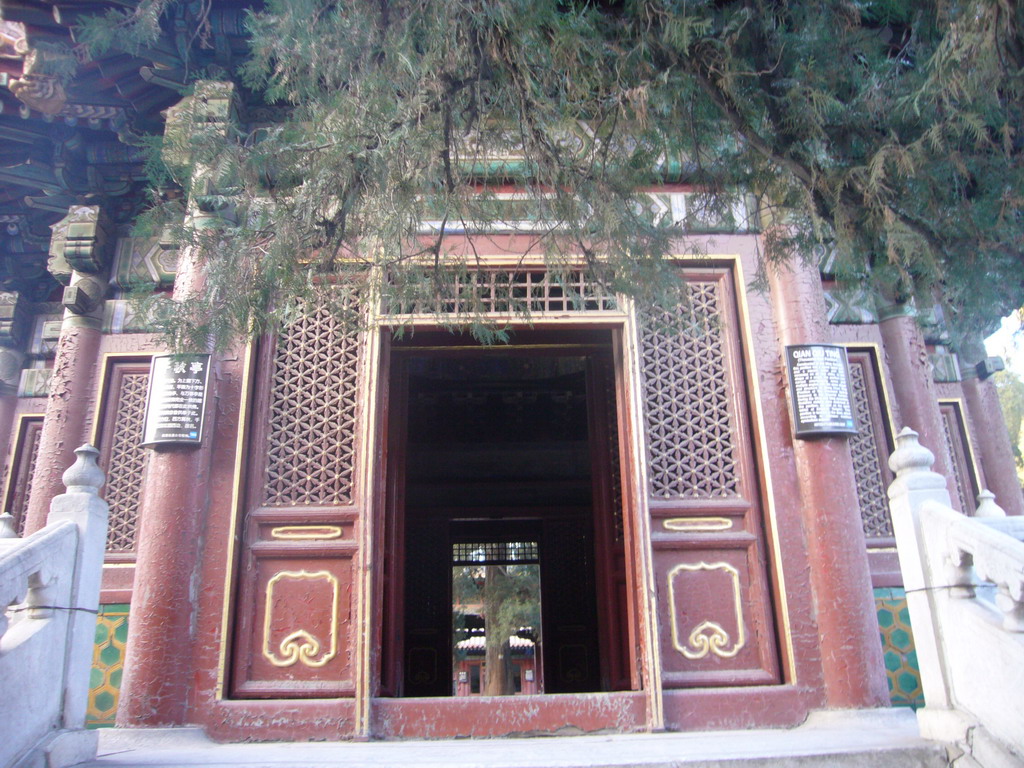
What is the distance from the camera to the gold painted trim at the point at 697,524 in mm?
4953

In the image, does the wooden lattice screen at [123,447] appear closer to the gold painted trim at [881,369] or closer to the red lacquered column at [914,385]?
the gold painted trim at [881,369]

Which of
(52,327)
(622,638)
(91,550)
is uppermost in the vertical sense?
(52,327)

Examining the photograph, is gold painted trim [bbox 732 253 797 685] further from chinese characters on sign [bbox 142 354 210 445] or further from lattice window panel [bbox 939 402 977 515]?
chinese characters on sign [bbox 142 354 210 445]

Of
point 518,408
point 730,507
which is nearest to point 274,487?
point 730,507

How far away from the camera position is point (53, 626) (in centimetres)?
331

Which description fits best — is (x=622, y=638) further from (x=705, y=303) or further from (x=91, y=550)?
(x=91, y=550)

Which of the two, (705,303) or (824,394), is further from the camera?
(705,303)

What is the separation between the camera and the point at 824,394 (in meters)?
4.96

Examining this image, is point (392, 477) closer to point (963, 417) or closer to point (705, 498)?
point (705, 498)

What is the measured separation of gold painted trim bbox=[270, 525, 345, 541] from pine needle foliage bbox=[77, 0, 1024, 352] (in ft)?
5.73

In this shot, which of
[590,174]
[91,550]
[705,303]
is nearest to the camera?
[590,174]

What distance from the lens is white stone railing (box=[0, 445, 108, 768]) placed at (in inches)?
118

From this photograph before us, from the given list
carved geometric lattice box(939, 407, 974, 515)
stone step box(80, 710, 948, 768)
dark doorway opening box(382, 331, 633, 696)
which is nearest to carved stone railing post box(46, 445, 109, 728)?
stone step box(80, 710, 948, 768)

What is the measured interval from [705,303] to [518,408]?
19.1ft
